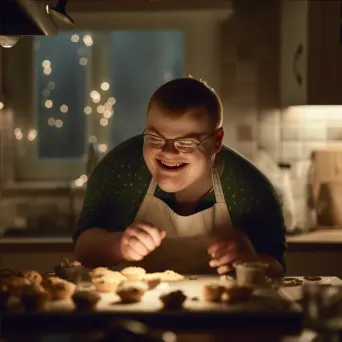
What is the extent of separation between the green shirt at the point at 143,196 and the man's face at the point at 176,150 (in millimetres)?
130

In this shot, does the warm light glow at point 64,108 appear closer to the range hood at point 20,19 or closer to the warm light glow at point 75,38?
the warm light glow at point 75,38

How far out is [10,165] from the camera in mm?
3662

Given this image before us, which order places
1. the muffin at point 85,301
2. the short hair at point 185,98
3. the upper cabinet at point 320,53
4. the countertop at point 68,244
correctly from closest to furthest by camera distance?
the muffin at point 85,301, the short hair at point 185,98, the countertop at point 68,244, the upper cabinet at point 320,53

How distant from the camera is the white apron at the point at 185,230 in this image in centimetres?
218

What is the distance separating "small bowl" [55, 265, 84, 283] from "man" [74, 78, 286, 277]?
A: 12 cm

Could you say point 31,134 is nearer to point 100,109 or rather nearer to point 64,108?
point 64,108

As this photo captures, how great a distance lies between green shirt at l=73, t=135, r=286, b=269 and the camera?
2.15 m

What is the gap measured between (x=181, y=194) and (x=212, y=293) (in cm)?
61

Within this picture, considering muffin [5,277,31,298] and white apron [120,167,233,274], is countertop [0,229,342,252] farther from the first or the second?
muffin [5,277,31,298]

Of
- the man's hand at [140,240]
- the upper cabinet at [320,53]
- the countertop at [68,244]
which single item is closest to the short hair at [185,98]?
the man's hand at [140,240]

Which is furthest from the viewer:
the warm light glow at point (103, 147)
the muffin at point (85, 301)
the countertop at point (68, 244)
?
the warm light glow at point (103, 147)

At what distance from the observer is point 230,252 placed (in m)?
1.92

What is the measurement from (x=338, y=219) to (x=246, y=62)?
78 centimetres

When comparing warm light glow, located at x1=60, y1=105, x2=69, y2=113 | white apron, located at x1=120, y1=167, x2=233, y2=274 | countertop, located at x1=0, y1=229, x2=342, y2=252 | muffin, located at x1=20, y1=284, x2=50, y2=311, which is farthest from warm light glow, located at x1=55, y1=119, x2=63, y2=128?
muffin, located at x1=20, y1=284, x2=50, y2=311
